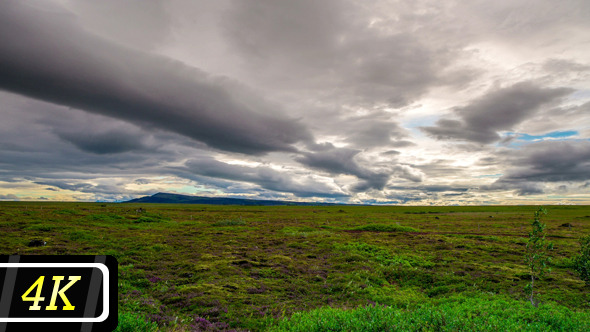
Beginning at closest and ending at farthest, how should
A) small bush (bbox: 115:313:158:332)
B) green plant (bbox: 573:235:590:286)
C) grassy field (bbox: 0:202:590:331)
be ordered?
small bush (bbox: 115:313:158:332)
grassy field (bbox: 0:202:590:331)
green plant (bbox: 573:235:590:286)

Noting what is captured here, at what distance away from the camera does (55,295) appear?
10.9 feet

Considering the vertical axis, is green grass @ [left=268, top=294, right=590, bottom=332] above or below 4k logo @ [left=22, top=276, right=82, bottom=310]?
below

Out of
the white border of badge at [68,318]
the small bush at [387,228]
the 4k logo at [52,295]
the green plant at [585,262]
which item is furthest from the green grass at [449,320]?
the small bush at [387,228]

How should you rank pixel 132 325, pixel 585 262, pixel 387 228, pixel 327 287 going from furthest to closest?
1. pixel 387 228
2. pixel 327 287
3. pixel 585 262
4. pixel 132 325

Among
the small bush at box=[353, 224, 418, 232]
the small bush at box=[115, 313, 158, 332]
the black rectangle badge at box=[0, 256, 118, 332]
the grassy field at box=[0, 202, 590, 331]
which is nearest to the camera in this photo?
the black rectangle badge at box=[0, 256, 118, 332]

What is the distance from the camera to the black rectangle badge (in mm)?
3273

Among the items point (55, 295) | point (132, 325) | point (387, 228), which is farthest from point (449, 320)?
point (387, 228)

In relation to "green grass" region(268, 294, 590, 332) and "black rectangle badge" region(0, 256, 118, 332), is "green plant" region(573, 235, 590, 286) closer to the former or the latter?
"green grass" region(268, 294, 590, 332)

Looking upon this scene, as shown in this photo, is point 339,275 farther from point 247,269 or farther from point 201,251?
point 201,251

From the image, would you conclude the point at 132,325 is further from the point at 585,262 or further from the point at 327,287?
the point at 585,262

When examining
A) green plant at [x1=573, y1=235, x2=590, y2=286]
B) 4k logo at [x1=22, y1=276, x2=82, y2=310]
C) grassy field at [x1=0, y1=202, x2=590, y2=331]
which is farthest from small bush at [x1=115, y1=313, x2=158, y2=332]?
green plant at [x1=573, y1=235, x2=590, y2=286]

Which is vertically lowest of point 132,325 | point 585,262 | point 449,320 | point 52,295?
point 449,320

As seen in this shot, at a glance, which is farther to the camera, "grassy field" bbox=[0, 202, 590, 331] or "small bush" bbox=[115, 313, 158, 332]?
"grassy field" bbox=[0, 202, 590, 331]

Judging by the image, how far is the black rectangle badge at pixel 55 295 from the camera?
3.27 metres
